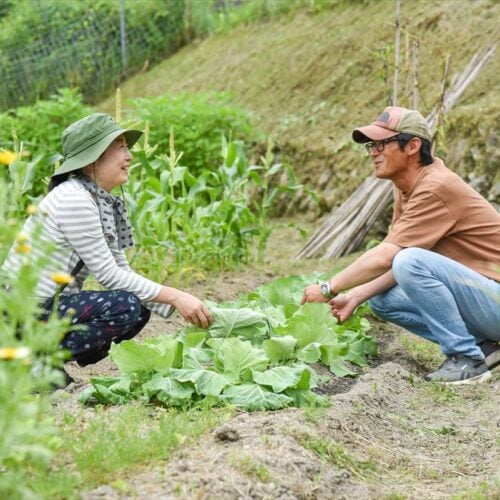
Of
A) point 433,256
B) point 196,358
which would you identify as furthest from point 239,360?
point 433,256

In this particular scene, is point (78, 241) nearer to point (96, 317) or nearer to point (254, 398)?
point (96, 317)

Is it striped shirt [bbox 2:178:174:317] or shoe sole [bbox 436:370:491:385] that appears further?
shoe sole [bbox 436:370:491:385]

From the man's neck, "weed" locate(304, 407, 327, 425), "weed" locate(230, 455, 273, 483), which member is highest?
the man's neck

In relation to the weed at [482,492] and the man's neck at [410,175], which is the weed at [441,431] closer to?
the weed at [482,492]

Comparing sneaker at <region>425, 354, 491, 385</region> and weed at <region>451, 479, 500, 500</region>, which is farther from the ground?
weed at <region>451, 479, 500, 500</region>

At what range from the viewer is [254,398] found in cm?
329

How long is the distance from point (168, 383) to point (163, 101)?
5033 millimetres

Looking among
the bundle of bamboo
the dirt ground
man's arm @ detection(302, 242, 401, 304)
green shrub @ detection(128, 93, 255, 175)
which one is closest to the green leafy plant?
the dirt ground

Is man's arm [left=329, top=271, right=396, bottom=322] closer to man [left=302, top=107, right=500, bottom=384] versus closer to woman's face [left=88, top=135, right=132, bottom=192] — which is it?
man [left=302, top=107, right=500, bottom=384]

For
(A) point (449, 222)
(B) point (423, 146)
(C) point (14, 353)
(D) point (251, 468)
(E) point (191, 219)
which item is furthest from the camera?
(E) point (191, 219)

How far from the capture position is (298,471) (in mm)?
2746

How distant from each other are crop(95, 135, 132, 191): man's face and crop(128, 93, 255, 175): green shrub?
3.98m

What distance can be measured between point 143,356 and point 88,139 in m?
0.97

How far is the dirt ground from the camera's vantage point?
2584 mm
